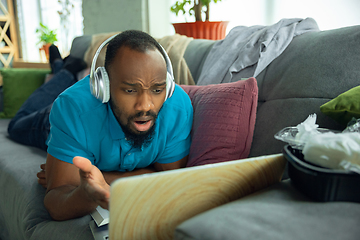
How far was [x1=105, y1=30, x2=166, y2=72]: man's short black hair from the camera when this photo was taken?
0.77m

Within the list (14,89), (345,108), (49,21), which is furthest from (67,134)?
(49,21)

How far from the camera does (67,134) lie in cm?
84

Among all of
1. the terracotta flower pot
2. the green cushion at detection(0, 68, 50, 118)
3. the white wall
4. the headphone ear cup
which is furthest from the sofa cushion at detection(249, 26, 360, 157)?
the white wall

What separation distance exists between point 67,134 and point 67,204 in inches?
8.0

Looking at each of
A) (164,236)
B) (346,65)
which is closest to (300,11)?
(346,65)

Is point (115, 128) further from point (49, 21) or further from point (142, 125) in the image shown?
point (49, 21)

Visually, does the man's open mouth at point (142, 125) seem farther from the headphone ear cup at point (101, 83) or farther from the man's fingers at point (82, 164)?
the man's fingers at point (82, 164)

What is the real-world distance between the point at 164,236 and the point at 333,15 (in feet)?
5.54

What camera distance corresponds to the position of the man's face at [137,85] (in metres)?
0.75

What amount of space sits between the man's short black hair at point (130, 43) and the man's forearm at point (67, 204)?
36 centimetres

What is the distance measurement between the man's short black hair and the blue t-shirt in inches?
6.5

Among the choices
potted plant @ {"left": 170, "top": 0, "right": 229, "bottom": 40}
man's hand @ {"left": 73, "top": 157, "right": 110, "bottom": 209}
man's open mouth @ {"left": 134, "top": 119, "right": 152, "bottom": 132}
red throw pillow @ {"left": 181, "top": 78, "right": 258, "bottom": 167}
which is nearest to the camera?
man's hand @ {"left": 73, "top": 157, "right": 110, "bottom": 209}

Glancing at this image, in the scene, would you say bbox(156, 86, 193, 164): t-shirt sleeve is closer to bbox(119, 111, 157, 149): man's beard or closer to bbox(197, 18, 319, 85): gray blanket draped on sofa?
bbox(119, 111, 157, 149): man's beard

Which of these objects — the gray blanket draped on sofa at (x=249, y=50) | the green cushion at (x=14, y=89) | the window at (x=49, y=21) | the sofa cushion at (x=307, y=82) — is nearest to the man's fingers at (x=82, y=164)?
the sofa cushion at (x=307, y=82)
